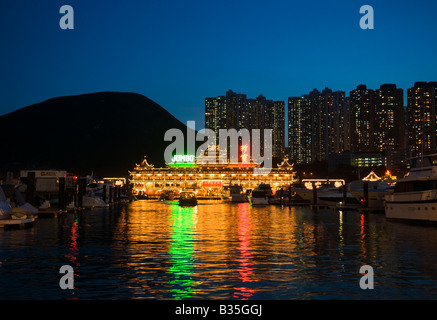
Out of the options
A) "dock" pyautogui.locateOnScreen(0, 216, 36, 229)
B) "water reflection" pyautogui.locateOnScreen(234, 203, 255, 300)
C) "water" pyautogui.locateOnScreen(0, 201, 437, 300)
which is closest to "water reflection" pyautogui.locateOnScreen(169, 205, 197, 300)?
"water" pyautogui.locateOnScreen(0, 201, 437, 300)

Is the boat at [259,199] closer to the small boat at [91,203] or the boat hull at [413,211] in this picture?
the small boat at [91,203]

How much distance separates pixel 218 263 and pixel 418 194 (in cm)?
2734

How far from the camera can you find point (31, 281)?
68.4 ft

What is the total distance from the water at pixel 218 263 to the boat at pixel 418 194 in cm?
372

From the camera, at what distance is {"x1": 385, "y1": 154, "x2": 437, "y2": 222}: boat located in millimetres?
46031

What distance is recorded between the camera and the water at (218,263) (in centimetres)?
1906

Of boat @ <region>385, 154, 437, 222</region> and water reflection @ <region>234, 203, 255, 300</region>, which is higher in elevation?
boat @ <region>385, 154, 437, 222</region>

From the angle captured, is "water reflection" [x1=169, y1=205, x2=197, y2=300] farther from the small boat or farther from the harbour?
the small boat

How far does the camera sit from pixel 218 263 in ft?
84.4

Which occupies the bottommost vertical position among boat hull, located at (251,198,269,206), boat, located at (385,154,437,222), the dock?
boat hull, located at (251,198,269,206)

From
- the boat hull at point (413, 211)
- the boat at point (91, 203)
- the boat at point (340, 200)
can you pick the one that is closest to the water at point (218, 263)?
the boat hull at point (413, 211)

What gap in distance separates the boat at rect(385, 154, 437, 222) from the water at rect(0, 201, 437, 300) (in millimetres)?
3723

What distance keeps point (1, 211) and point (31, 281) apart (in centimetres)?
2423
